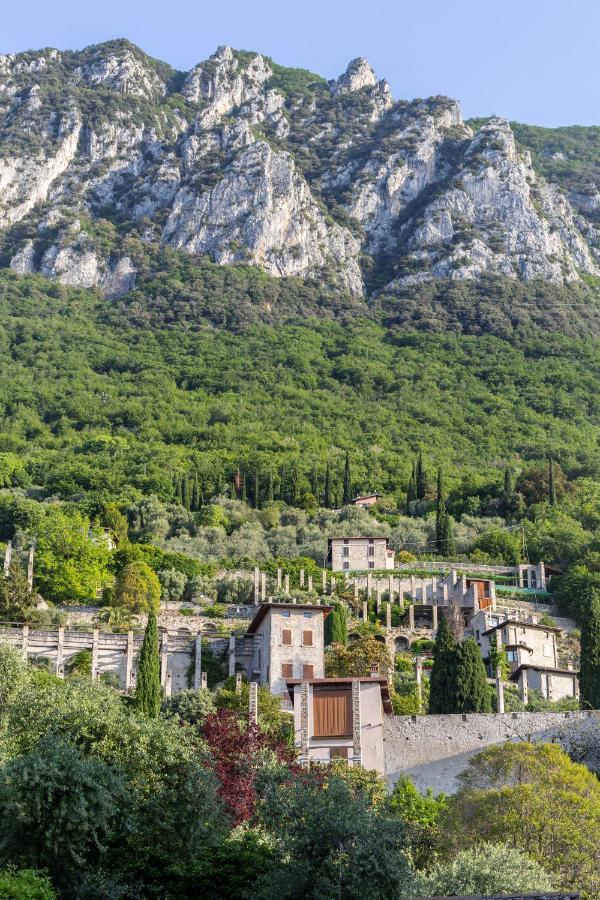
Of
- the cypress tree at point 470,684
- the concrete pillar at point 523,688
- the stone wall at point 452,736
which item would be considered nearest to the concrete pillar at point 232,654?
the cypress tree at point 470,684

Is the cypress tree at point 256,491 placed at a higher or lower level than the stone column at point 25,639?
higher

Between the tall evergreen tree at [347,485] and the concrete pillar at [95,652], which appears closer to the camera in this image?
the concrete pillar at [95,652]

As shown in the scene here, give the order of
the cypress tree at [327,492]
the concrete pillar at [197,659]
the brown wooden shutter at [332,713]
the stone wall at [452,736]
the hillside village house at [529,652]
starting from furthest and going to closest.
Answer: the cypress tree at [327,492] < the hillside village house at [529,652] < the concrete pillar at [197,659] < the brown wooden shutter at [332,713] < the stone wall at [452,736]

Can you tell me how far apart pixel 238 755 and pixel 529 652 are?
32.6m

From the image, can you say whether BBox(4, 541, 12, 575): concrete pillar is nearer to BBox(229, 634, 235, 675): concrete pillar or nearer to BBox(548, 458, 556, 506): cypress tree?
BBox(229, 634, 235, 675): concrete pillar

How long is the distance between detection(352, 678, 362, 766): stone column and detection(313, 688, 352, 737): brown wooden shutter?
23 centimetres

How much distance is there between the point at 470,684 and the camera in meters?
51.2

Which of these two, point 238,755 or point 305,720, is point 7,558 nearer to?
point 305,720

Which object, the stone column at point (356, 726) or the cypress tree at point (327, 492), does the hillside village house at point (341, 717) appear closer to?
the stone column at point (356, 726)

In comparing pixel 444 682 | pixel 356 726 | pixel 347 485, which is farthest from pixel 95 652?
pixel 347 485

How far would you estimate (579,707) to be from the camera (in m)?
52.9

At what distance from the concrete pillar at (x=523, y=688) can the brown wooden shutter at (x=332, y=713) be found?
1505cm

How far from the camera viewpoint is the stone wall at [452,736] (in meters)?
45.3

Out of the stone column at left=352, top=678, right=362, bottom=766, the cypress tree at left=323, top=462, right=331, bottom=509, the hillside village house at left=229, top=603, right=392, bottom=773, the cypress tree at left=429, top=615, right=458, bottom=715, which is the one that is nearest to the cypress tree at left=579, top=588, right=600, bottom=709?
the cypress tree at left=429, top=615, right=458, bottom=715
